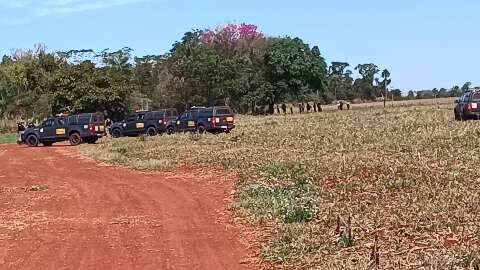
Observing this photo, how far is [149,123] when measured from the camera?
143ft

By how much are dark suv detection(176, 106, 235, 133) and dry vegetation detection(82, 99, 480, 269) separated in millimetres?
14190

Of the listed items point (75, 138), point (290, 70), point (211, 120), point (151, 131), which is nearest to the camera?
point (211, 120)

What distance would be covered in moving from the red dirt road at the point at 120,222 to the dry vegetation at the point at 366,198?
2.75 feet

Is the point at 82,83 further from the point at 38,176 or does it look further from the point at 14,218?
the point at 14,218

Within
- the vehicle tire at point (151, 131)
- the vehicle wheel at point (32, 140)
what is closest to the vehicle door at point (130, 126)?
the vehicle tire at point (151, 131)

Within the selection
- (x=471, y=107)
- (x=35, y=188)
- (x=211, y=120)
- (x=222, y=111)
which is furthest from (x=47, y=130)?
(x=471, y=107)

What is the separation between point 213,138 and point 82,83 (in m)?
26.8

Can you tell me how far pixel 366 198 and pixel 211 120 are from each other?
26.5 m

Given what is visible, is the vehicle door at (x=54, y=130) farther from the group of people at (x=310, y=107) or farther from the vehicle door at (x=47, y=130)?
the group of people at (x=310, y=107)

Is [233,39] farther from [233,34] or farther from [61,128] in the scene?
[61,128]

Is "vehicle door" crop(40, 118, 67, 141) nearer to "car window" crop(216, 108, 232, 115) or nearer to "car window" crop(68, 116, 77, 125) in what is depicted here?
"car window" crop(68, 116, 77, 125)

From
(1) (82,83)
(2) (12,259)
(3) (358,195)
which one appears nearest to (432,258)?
(3) (358,195)

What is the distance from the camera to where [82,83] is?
56.9 metres

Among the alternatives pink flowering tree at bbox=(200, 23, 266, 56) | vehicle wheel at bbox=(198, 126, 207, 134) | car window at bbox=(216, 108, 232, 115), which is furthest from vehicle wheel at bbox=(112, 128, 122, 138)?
pink flowering tree at bbox=(200, 23, 266, 56)
